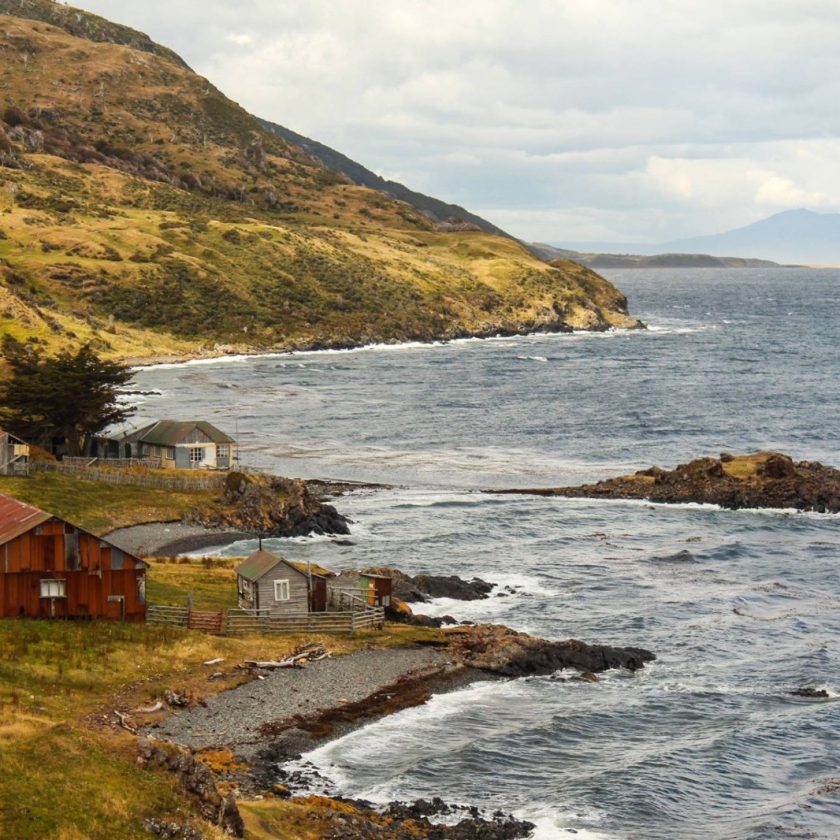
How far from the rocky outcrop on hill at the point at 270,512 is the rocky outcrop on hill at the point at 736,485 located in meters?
18.8

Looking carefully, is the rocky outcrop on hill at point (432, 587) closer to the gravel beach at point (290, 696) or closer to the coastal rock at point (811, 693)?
the gravel beach at point (290, 696)

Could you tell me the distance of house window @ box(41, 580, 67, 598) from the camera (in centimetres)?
4831

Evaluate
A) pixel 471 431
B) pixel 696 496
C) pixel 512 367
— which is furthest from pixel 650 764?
pixel 512 367

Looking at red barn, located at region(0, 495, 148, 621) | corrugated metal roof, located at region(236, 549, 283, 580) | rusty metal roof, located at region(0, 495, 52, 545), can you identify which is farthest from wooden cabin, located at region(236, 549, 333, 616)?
rusty metal roof, located at region(0, 495, 52, 545)

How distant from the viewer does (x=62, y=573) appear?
4850cm

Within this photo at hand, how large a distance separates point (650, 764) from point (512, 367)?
460 feet

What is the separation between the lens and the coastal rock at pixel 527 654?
50.7m

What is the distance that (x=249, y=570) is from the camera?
180 feet

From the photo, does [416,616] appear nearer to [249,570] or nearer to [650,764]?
[249,570]

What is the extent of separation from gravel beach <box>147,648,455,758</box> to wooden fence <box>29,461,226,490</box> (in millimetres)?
33055

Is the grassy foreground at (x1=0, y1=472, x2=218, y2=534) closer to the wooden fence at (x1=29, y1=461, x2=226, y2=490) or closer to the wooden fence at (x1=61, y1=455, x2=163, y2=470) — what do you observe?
the wooden fence at (x1=29, y1=461, x2=226, y2=490)

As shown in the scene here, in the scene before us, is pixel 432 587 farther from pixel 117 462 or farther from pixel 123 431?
pixel 123 431

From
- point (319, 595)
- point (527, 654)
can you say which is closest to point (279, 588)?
point (319, 595)

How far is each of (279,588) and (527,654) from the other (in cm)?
1053
